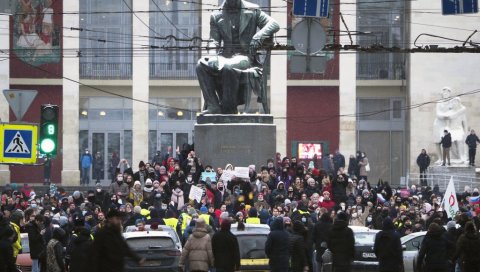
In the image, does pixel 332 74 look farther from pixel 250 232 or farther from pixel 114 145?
pixel 250 232

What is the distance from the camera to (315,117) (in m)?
69.3

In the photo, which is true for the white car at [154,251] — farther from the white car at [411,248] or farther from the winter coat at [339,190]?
the winter coat at [339,190]

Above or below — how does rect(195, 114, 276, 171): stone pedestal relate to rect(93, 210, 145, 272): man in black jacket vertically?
above

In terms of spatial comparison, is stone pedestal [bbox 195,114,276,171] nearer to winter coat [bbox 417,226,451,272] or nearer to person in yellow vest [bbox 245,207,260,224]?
person in yellow vest [bbox 245,207,260,224]

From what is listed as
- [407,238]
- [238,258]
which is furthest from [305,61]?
[238,258]

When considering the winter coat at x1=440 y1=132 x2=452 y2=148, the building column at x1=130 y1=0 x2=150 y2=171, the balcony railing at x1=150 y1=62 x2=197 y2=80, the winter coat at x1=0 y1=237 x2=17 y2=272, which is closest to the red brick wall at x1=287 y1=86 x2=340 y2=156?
the balcony railing at x1=150 y1=62 x2=197 y2=80

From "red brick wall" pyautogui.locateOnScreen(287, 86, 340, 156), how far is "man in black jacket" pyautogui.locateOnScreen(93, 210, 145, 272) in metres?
49.3

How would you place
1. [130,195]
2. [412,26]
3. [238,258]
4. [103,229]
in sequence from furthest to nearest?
[412,26], [130,195], [238,258], [103,229]

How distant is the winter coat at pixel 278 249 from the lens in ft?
85.7

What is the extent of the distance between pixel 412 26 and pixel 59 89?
1650 centimetres

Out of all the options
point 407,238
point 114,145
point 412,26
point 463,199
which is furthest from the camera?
point 114,145

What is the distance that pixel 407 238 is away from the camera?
101 feet

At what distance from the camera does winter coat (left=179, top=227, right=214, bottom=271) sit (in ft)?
83.0

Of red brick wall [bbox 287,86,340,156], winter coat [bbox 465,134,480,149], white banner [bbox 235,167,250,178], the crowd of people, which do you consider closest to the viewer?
the crowd of people
